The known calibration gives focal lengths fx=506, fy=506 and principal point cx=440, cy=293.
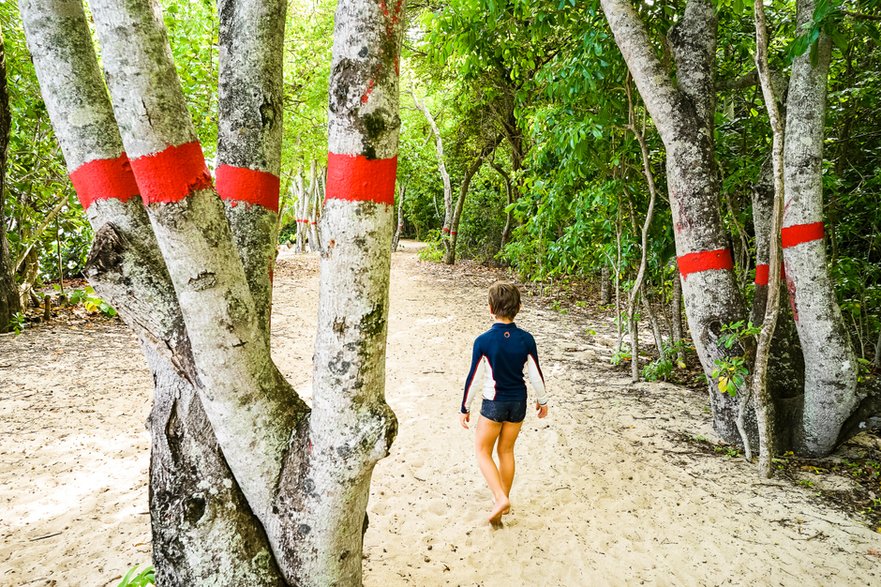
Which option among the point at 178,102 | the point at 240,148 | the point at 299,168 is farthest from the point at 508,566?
the point at 299,168

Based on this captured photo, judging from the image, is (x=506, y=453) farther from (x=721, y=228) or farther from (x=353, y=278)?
(x=721, y=228)

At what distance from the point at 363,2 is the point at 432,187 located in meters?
20.9

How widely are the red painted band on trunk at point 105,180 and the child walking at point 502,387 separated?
6.78ft

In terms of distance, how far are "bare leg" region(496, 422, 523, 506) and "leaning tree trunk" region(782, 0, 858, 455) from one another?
93.3 inches

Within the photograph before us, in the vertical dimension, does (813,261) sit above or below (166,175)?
below

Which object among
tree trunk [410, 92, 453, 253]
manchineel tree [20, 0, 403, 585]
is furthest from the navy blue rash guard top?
tree trunk [410, 92, 453, 253]

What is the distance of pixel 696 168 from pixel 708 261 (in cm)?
73

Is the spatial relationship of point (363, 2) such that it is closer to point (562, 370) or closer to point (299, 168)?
point (562, 370)

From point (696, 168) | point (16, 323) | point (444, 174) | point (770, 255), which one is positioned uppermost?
point (444, 174)

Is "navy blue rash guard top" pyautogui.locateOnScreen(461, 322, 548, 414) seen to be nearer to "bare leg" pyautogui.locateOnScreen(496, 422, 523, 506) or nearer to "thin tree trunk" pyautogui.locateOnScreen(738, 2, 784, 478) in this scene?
"bare leg" pyautogui.locateOnScreen(496, 422, 523, 506)

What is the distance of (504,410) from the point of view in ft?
10.4

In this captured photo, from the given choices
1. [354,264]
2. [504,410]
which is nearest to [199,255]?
[354,264]

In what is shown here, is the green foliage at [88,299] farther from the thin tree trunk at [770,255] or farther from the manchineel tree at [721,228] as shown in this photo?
the thin tree trunk at [770,255]

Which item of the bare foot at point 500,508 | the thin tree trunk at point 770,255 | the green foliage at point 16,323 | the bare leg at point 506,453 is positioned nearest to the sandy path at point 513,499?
the bare foot at point 500,508
